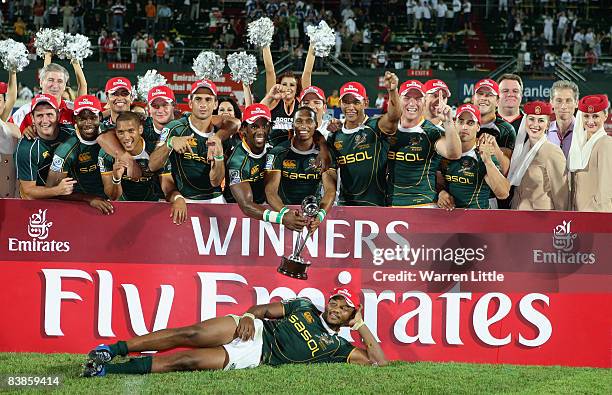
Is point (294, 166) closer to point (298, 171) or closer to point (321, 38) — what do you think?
point (298, 171)

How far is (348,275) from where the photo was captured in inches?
341

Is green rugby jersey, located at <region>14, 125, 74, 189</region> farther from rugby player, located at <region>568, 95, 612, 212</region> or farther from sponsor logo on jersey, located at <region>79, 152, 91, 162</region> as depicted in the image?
rugby player, located at <region>568, 95, 612, 212</region>

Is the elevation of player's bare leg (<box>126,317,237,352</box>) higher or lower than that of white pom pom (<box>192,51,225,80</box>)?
lower

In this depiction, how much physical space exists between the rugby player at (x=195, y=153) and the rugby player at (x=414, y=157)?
167cm

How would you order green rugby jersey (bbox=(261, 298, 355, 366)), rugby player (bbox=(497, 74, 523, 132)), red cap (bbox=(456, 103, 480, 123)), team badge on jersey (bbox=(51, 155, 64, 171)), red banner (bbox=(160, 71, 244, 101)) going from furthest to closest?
red banner (bbox=(160, 71, 244, 101)) < rugby player (bbox=(497, 74, 523, 132)) < red cap (bbox=(456, 103, 480, 123)) < team badge on jersey (bbox=(51, 155, 64, 171)) < green rugby jersey (bbox=(261, 298, 355, 366))

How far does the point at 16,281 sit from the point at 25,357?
30.7 inches

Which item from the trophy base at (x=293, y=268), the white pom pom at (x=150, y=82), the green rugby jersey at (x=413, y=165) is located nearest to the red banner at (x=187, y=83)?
the white pom pom at (x=150, y=82)

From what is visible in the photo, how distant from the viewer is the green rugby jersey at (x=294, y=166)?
871 centimetres

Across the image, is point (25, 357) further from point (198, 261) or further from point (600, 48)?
point (600, 48)

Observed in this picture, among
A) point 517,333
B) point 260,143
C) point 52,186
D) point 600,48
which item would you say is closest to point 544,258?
point 517,333

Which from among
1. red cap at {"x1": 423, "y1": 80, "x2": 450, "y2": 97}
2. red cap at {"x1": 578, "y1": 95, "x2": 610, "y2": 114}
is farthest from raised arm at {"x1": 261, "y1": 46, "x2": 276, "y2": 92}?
red cap at {"x1": 578, "y1": 95, "x2": 610, "y2": 114}

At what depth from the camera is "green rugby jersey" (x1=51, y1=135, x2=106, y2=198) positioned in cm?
884

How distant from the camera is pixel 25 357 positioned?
27.1 feet

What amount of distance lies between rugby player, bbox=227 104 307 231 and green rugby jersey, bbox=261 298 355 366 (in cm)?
105
